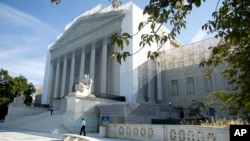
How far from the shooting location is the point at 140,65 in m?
33.4

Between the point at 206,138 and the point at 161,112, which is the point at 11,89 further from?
the point at 206,138

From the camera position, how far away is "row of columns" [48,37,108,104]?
3650cm

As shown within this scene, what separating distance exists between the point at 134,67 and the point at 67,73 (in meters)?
18.0

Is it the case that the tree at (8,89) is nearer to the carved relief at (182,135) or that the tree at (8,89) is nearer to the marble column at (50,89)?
the marble column at (50,89)

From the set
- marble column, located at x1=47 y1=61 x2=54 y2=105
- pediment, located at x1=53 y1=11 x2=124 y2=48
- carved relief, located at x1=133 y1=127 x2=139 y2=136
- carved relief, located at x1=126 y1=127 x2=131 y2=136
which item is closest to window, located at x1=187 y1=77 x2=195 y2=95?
pediment, located at x1=53 y1=11 x2=124 y2=48

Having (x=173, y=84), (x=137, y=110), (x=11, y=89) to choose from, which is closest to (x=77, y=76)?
(x=11, y=89)

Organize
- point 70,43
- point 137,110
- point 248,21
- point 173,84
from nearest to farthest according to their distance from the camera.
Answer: point 248,21, point 137,110, point 173,84, point 70,43

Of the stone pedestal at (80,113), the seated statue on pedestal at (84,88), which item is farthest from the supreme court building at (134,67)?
the stone pedestal at (80,113)

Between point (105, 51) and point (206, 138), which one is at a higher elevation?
point (105, 51)

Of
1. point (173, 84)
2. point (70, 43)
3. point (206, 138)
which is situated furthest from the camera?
point (70, 43)

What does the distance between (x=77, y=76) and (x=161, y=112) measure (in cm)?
1944

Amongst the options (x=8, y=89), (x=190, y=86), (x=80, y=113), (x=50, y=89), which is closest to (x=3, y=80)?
(x=8, y=89)

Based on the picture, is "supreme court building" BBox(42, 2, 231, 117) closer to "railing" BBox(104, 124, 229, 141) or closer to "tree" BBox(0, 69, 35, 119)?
"tree" BBox(0, 69, 35, 119)

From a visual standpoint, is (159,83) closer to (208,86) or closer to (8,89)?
(208,86)
